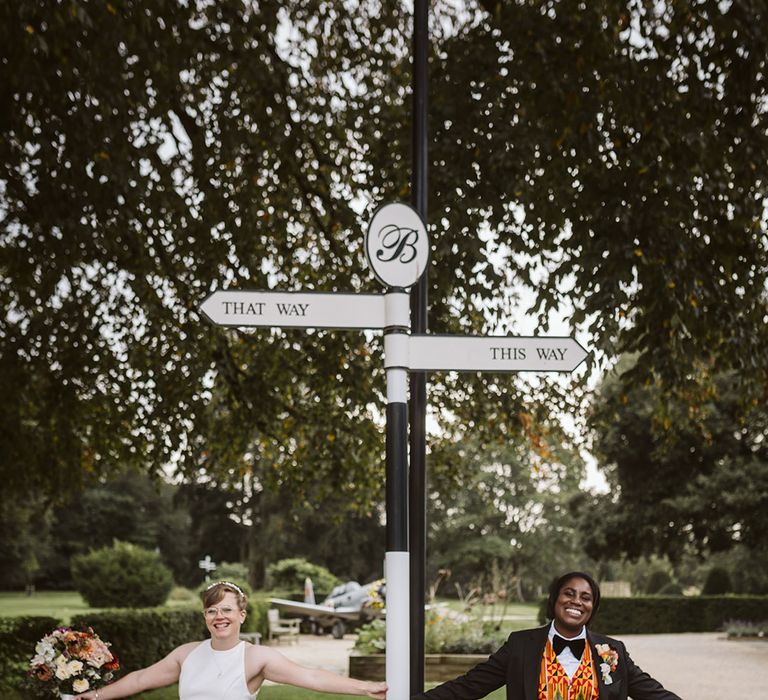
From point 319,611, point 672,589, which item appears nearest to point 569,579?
point 319,611

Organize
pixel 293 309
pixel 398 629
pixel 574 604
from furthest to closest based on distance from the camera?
pixel 574 604, pixel 293 309, pixel 398 629

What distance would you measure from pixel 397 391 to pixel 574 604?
3.59 feet

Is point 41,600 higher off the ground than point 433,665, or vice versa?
point 433,665

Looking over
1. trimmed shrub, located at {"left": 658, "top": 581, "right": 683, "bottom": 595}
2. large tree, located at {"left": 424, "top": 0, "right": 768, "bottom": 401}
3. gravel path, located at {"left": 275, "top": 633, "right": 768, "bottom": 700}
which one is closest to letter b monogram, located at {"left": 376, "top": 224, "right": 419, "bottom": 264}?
large tree, located at {"left": 424, "top": 0, "right": 768, "bottom": 401}

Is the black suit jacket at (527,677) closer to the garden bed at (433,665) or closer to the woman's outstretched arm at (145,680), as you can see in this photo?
the woman's outstretched arm at (145,680)

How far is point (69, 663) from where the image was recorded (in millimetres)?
3861

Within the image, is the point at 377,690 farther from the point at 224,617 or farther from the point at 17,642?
the point at 17,642

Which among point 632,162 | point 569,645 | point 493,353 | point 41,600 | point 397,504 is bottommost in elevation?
point 41,600

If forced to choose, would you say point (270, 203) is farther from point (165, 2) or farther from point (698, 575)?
point (698, 575)

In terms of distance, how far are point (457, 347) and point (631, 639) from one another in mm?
24442

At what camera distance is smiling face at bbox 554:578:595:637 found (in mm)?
3783

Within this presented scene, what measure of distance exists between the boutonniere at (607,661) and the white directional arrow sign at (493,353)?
1087mm

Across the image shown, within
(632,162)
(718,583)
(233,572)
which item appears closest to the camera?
(632,162)

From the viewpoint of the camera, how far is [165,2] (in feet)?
25.7
